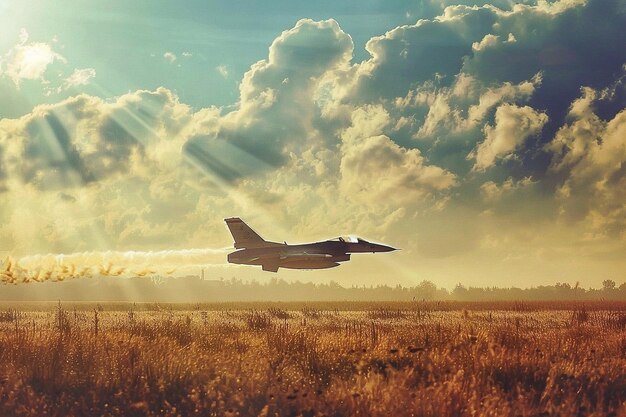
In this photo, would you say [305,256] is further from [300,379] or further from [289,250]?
[300,379]

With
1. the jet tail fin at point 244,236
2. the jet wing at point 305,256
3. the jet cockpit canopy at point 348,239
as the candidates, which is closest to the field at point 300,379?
the jet wing at point 305,256

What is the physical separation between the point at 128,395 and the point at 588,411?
23.7ft

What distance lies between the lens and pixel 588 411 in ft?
29.8

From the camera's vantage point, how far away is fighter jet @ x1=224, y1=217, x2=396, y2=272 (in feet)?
113

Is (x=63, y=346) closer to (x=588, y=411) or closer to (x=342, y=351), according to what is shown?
(x=342, y=351)

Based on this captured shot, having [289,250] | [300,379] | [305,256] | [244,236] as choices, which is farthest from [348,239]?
[300,379]

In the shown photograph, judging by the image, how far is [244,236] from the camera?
36250 millimetres

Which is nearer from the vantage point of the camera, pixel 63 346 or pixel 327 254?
pixel 63 346

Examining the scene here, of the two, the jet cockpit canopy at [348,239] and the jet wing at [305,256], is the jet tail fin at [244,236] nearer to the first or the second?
the jet wing at [305,256]

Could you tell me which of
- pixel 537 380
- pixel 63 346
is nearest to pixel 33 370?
pixel 63 346

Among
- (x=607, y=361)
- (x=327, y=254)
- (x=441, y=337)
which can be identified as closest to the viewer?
(x=607, y=361)

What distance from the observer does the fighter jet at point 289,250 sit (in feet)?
113

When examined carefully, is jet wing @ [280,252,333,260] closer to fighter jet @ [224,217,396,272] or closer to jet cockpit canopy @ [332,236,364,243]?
fighter jet @ [224,217,396,272]

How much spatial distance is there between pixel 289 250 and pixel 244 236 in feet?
9.80
